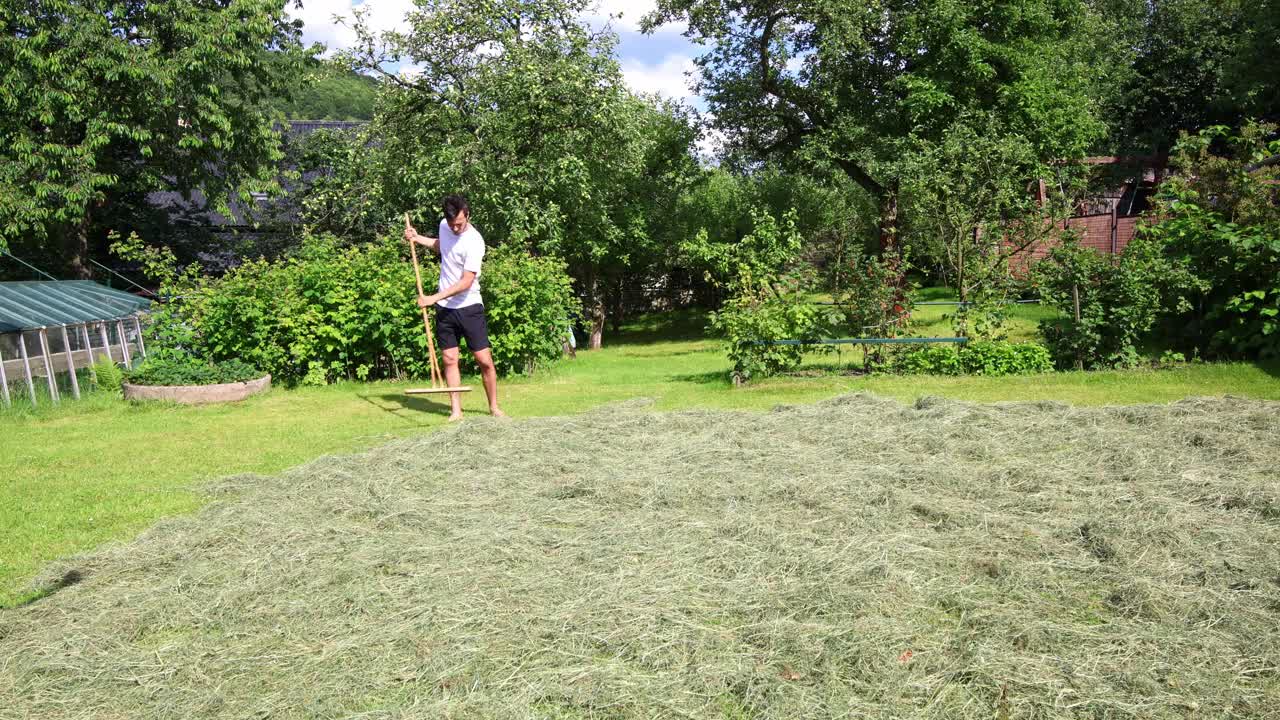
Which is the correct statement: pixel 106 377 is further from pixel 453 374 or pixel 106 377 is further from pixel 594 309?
pixel 594 309

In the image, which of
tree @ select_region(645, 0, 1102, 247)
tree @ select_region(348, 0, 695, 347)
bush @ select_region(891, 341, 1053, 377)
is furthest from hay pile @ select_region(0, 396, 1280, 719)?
tree @ select_region(645, 0, 1102, 247)

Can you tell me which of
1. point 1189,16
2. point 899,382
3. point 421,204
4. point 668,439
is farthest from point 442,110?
point 1189,16

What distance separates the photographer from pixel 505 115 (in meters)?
14.1

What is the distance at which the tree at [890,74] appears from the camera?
15.3m

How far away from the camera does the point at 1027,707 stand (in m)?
2.84

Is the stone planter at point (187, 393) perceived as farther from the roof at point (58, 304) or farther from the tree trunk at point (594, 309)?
the tree trunk at point (594, 309)

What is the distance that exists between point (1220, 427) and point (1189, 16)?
29491 millimetres

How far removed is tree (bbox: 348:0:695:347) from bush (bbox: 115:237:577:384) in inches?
123

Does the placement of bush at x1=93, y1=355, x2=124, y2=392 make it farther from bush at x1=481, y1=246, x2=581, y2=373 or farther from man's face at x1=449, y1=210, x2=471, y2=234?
man's face at x1=449, y1=210, x2=471, y2=234

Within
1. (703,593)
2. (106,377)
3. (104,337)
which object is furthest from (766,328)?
(104,337)

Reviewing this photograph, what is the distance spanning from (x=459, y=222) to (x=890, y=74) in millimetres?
11447

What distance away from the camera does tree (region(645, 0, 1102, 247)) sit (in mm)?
15344

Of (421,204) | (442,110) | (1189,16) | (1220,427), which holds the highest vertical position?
(1189,16)

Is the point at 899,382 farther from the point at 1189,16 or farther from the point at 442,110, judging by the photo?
the point at 1189,16
